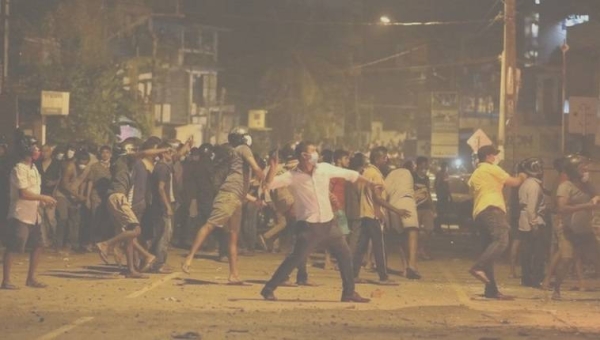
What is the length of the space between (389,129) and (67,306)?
3253 inches

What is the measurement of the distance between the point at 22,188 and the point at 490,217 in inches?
215

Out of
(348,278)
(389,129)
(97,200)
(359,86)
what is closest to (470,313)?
(348,278)

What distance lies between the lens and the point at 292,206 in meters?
14.7

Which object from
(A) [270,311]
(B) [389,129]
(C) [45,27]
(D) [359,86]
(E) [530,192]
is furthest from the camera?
(B) [389,129]

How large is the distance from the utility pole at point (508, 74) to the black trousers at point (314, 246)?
1785cm

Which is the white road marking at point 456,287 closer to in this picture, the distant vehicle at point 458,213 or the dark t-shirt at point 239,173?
the dark t-shirt at point 239,173

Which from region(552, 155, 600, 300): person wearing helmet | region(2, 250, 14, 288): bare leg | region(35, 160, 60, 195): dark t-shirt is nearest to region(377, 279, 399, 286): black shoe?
region(552, 155, 600, 300): person wearing helmet

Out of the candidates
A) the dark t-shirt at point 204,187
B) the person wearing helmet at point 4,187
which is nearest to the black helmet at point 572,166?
the dark t-shirt at point 204,187

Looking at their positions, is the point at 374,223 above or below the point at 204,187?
below

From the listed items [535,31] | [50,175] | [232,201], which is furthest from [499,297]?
[535,31]

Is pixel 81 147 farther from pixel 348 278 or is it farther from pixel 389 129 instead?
pixel 389 129

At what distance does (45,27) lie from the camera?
3666 centimetres

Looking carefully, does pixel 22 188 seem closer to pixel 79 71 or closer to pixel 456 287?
pixel 456 287

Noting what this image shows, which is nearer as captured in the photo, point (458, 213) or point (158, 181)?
point (158, 181)
